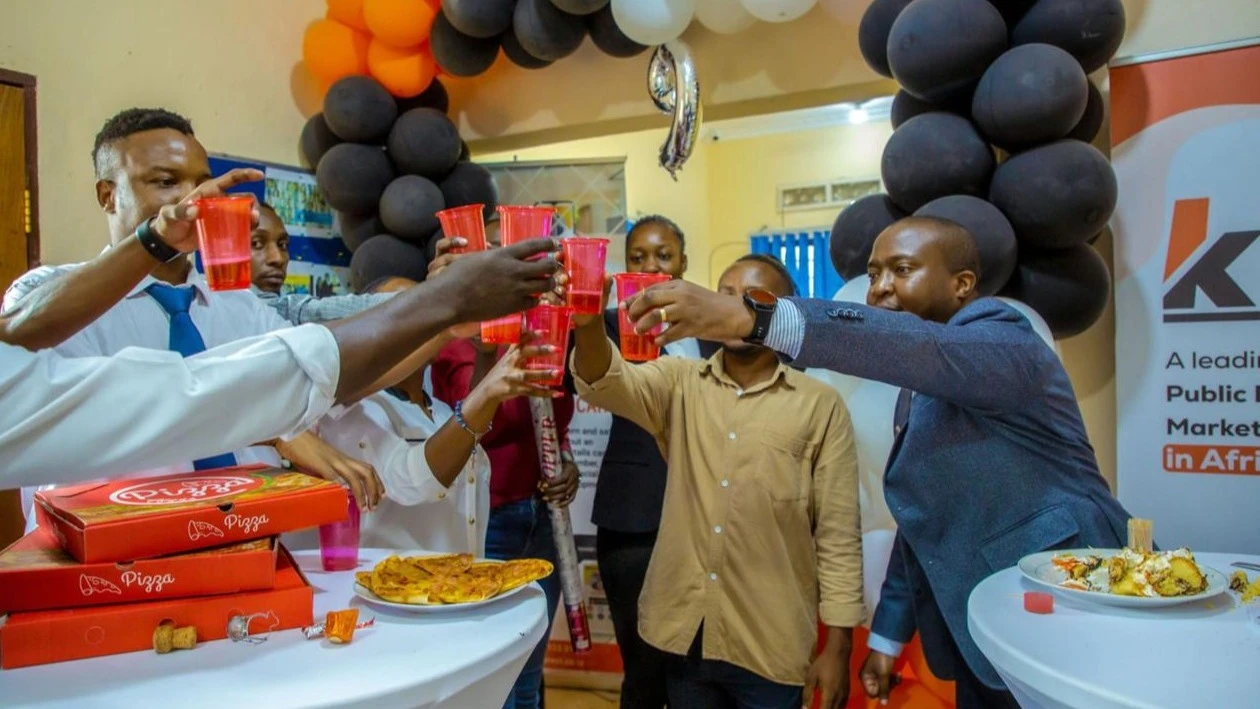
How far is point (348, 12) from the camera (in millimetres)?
3744

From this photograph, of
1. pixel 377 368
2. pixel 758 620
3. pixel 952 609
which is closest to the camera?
pixel 377 368

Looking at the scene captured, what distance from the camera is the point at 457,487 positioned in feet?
7.46

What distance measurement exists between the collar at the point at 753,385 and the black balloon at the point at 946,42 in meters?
1.04

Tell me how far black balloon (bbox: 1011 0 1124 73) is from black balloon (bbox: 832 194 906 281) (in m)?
0.63

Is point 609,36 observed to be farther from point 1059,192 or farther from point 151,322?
point 151,322

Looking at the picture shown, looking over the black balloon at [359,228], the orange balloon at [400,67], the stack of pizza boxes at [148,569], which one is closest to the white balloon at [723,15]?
the orange balloon at [400,67]

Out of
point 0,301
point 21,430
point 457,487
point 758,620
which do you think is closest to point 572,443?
point 457,487

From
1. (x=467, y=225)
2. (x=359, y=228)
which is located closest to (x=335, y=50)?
(x=359, y=228)

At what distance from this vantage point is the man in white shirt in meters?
1.03

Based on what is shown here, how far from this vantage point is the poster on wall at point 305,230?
391 cm

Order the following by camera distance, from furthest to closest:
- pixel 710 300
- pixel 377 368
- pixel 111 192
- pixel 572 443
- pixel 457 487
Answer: pixel 572 443
pixel 457 487
pixel 111 192
pixel 710 300
pixel 377 368

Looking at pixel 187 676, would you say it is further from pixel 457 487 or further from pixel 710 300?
pixel 457 487

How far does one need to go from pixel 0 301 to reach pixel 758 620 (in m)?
2.53

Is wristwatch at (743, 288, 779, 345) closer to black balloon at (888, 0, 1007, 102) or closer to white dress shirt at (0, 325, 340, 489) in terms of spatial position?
white dress shirt at (0, 325, 340, 489)
